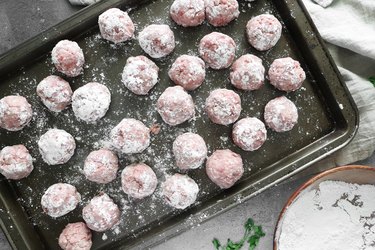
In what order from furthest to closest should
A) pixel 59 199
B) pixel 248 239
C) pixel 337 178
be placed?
1. pixel 248 239
2. pixel 337 178
3. pixel 59 199

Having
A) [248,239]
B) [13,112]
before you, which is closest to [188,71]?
[13,112]

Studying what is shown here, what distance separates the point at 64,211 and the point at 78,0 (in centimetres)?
74

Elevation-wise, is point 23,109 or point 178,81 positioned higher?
point 23,109

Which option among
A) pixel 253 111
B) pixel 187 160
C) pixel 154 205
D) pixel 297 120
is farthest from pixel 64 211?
pixel 297 120

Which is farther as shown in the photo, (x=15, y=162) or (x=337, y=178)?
(x=337, y=178)

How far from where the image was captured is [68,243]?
1836 millimetres

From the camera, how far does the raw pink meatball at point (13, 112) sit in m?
1.83

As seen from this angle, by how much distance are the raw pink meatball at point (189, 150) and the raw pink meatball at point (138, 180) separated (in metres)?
0.10

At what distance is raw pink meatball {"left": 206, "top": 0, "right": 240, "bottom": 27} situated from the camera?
6.18 feet

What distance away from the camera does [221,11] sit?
74.4 inches

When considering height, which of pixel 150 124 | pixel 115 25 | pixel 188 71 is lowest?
→ pixel 150 124

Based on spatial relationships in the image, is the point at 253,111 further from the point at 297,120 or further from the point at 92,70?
the point at 92,70

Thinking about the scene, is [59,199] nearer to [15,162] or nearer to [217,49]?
[15,162]

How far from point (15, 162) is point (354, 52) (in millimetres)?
1229
